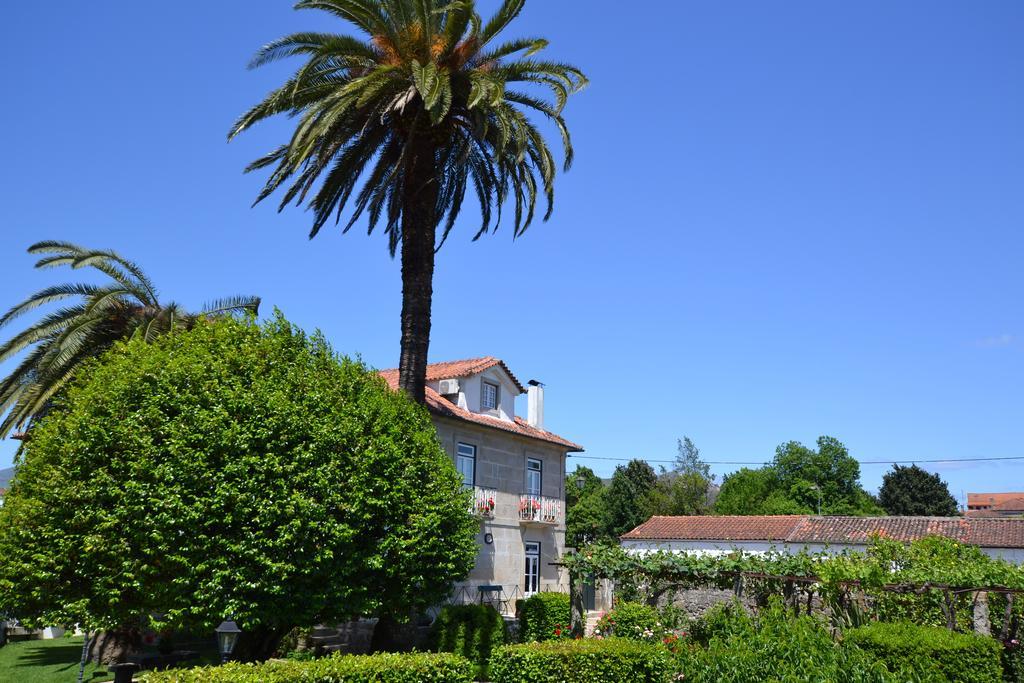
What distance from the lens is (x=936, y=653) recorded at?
39.1 feet

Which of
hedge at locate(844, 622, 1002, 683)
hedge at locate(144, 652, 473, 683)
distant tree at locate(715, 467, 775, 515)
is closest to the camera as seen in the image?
hedge at locate(144, 652, 473, 683)

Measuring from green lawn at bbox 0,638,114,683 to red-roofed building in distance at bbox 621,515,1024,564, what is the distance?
21172 mm

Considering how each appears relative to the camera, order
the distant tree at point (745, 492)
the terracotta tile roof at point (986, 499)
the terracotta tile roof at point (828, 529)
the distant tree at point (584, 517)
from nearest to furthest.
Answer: the terracotta tile roof at point (828, 529) → the distant tree at point (584, 517) → the distant tree at point (745, 492) → the terracotta tile roof at point (986, 499)

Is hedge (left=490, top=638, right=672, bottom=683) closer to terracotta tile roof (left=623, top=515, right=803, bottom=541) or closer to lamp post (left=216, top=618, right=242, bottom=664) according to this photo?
lamp post (left=216, top=618, right=242, bottom=664)

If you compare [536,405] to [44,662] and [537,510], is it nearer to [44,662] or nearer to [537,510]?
[537,510]

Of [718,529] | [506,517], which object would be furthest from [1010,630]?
[718,529]

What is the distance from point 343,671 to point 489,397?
16968 millimetres

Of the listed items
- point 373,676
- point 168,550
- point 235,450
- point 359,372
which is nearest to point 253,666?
point 373,676

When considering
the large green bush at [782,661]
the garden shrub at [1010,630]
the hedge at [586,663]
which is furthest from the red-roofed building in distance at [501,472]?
the garden shrub at [1010,630]

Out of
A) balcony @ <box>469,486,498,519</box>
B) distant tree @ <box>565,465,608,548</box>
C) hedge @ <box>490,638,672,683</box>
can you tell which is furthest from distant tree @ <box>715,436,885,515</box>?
hedge @ <box>490,638,672,683</box>

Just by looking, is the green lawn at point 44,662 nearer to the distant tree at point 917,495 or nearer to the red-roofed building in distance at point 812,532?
the red-roofed building in distance at point 812,532

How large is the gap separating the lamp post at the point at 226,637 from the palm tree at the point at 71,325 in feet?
27.2

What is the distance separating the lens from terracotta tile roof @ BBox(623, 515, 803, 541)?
136ft

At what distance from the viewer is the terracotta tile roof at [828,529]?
36.7 meters
